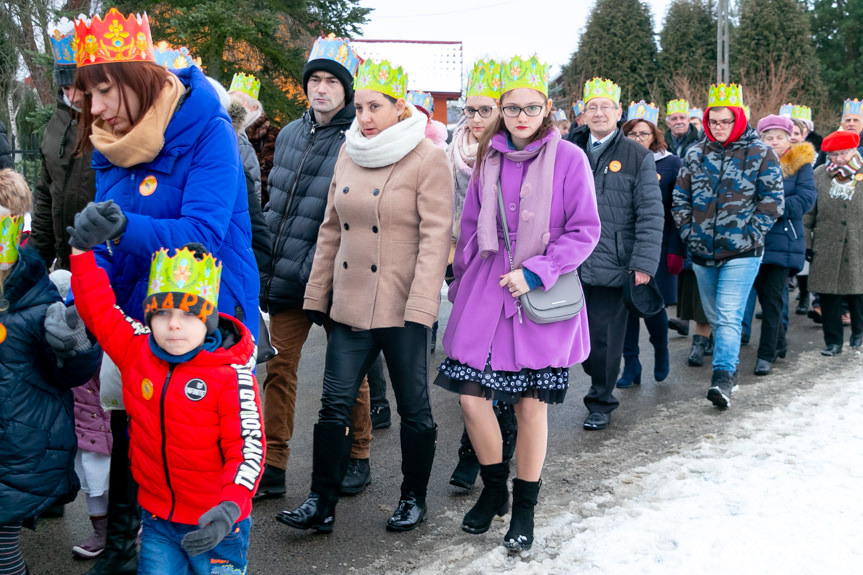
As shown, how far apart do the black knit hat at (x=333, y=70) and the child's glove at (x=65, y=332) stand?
2.08m

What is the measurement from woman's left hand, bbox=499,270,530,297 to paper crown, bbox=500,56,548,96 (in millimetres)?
952

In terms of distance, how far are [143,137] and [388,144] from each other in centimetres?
137

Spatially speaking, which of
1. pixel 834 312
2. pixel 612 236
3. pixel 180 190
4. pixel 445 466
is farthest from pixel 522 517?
pixel 834 312

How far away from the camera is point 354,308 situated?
443 cm

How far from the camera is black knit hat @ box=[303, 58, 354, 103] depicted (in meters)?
4.90

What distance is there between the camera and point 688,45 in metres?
32.4

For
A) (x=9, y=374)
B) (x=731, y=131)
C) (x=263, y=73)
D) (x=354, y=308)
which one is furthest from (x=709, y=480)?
(x=263, y=73)

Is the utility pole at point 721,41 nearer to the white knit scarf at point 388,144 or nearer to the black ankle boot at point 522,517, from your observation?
the white knit scarf at point 388,144

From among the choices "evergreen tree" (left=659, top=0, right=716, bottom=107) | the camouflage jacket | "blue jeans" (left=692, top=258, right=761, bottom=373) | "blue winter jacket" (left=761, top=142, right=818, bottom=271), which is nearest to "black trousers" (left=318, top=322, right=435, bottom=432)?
"blue jeans" (left=692, top=258, right=761, bottom=373)

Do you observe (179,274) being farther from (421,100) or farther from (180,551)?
(421,100)

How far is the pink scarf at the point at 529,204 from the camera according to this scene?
4305 mm

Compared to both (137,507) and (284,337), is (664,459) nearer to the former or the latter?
(284,337)

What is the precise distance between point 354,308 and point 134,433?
1380 millimetres

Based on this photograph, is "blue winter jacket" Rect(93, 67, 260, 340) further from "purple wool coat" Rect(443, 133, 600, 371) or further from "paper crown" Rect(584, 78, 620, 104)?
"paper crown" Rect(584, 78, 620, 104)
